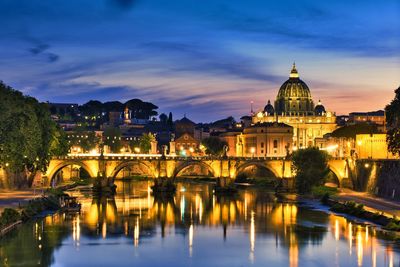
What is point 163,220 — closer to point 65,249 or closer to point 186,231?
point 186,231

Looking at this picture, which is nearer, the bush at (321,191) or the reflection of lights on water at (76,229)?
the reflection of lights on water at (76,229)

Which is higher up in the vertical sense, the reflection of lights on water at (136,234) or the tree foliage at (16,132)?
the tree foliage at (16,132)

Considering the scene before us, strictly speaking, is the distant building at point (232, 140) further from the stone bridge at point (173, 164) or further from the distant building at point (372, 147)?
the stone bridge at point (173, 164)

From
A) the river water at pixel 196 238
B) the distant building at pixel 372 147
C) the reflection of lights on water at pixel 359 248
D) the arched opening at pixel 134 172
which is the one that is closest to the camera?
the reflection of lights on water at pixel 359 248

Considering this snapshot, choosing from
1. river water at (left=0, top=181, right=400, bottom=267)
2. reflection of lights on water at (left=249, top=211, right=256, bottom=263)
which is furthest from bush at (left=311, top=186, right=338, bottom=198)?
reflection of lights on water at (left=249, top=211, right=256, bottom=263)

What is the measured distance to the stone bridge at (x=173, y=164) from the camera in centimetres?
10169

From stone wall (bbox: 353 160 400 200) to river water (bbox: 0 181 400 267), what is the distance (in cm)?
794

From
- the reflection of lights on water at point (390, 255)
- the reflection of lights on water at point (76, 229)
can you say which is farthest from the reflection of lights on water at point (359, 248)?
the reflection of lights on water at point (76, 229)

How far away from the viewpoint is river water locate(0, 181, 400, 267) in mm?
49406

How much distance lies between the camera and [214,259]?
5041cm

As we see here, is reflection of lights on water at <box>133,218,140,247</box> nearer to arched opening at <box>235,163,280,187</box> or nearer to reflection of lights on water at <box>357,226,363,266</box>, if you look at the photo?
reflection of lights on water at <box>357,226,363,266</box>

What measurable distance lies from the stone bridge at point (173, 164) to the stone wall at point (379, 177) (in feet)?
24.0

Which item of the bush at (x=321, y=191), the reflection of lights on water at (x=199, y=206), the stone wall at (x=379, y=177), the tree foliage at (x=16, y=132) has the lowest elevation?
the reflection of lights on water at (x=199, y=206)

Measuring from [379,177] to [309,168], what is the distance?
10.1 m
